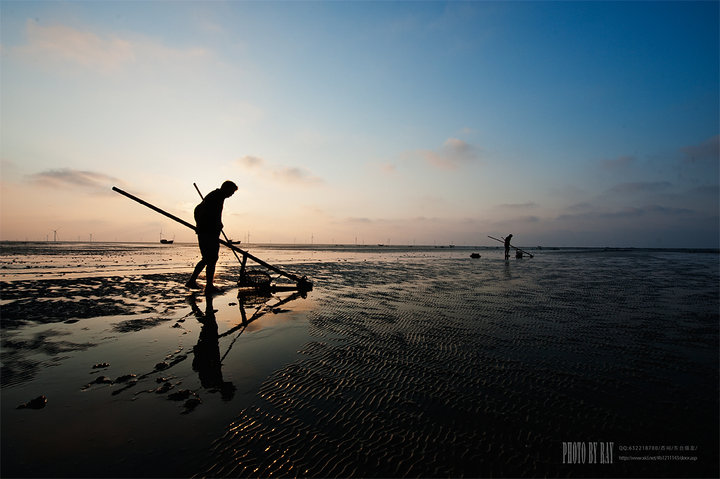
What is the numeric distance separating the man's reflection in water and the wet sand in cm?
4

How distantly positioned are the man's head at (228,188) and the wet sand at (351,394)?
502 centimetres

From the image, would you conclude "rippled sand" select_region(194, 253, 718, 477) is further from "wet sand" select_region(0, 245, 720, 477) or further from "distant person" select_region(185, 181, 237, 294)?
"distant person" select_region(185, 181, 237, 294)

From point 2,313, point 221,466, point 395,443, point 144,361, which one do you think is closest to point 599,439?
point 395,443

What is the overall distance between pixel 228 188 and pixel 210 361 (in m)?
8.20

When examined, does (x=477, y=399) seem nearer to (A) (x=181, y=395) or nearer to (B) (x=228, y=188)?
(A) (x=181, y=395)

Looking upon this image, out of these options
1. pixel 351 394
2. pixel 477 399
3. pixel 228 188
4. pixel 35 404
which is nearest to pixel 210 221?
pixel 228 188

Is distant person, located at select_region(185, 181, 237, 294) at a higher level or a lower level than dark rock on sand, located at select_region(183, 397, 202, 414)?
higher

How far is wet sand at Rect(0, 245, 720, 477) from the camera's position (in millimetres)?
3086

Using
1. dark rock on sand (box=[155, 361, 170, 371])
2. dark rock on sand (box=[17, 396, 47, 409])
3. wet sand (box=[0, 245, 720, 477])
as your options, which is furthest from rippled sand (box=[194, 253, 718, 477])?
dark rock on sand (box=[17, 396, 47, 409])

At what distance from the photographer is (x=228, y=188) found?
1209 centimetres

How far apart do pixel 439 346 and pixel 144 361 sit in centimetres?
592

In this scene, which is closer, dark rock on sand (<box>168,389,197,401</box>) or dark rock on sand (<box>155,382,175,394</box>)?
dark rock on sand (<box>168,389,197,401</box>)

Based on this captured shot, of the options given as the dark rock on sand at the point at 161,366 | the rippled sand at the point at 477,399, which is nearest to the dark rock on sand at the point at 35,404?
the dark rock on sand at the point at 161,366

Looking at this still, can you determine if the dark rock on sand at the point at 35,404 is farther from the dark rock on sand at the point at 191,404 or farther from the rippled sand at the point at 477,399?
the rippled sand at the point at 477,399
